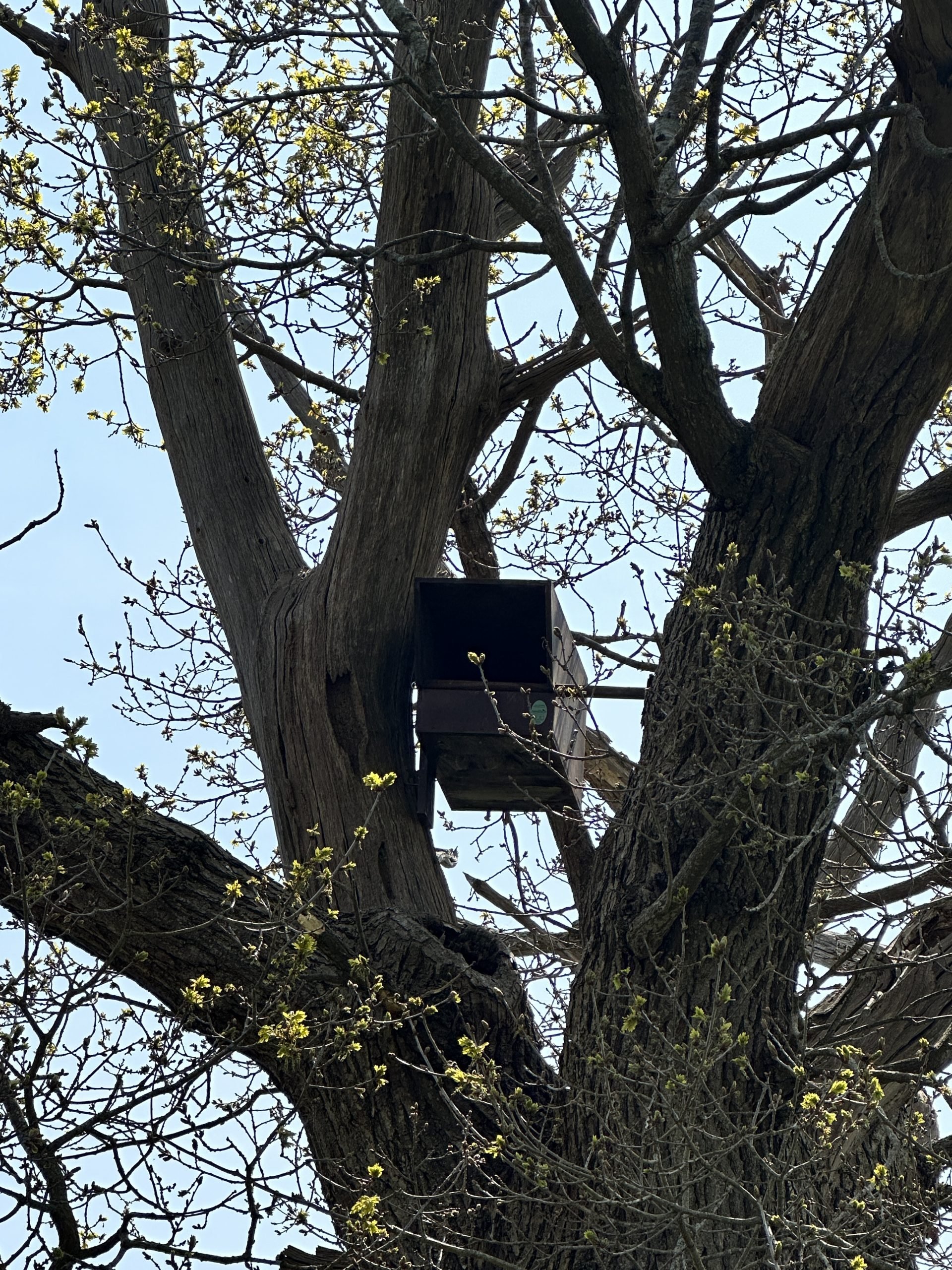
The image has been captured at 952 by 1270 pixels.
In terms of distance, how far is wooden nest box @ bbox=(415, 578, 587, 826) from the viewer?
14.1 ft

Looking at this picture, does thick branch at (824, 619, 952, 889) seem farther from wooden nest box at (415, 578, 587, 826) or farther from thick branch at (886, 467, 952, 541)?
wooden nest box at (415, 578, 587, 826)

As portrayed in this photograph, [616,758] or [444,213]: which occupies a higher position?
[444,213]

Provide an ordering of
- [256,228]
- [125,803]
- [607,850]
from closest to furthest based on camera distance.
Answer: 1. [125,803]
2. [607,850]
3. [256,228]

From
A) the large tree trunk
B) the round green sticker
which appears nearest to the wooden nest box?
the round green sticker

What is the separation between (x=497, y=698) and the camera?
14.1ft

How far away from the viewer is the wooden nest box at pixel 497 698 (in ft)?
14.1

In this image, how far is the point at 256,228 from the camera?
14.2ft

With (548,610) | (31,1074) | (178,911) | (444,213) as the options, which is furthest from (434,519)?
(31,1074)

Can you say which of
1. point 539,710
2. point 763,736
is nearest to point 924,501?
point 763,736

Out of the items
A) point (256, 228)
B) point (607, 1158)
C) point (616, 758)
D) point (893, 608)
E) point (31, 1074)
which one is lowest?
point (607, 1158)

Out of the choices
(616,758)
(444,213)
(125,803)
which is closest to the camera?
(125,803)

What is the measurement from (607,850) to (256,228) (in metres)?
2.20

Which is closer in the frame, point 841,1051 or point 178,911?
point 841,1051

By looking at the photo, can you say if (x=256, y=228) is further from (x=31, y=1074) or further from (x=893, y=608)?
(x=31, y=1074)
